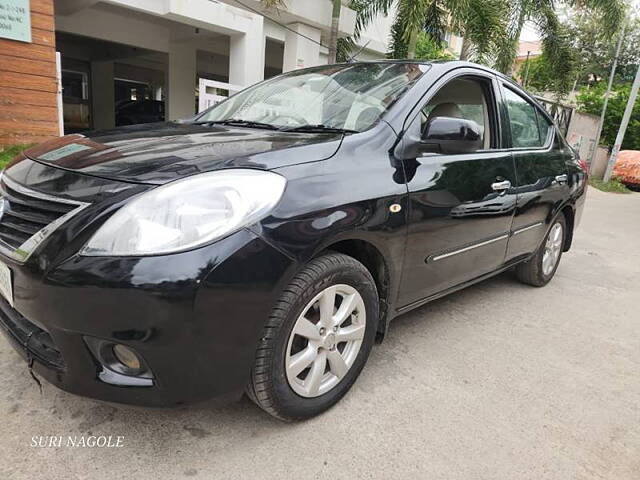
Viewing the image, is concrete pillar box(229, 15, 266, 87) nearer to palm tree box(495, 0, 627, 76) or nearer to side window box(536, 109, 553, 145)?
palm tree box(495, 0, 627, 76)

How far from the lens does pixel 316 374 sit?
1892mm

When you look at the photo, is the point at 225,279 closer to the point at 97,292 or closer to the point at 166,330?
the point at 166,330

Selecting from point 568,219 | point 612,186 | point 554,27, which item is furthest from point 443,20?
point 568,219

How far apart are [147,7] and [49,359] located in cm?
831

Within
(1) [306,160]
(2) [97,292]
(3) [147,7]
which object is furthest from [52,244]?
(3) [147,7]

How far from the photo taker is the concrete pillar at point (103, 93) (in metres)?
15.6

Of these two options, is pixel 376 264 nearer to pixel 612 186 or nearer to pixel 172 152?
pixel 172 152

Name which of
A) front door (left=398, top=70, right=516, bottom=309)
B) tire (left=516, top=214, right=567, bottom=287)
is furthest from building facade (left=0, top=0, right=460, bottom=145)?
tire (left=516, top=214, right=567, bottom=287)

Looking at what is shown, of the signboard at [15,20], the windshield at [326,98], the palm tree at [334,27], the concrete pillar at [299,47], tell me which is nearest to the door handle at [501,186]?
the windshield at [326,98]

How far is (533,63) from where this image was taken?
3394 centimetres

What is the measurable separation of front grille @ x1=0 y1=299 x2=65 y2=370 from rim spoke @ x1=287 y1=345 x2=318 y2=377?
77 centimetres

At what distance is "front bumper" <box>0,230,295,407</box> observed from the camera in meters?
1.41

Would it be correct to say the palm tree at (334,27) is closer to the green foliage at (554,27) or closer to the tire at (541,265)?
the green foliage at (554,27)

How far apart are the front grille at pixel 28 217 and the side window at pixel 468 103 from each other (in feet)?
6.28
